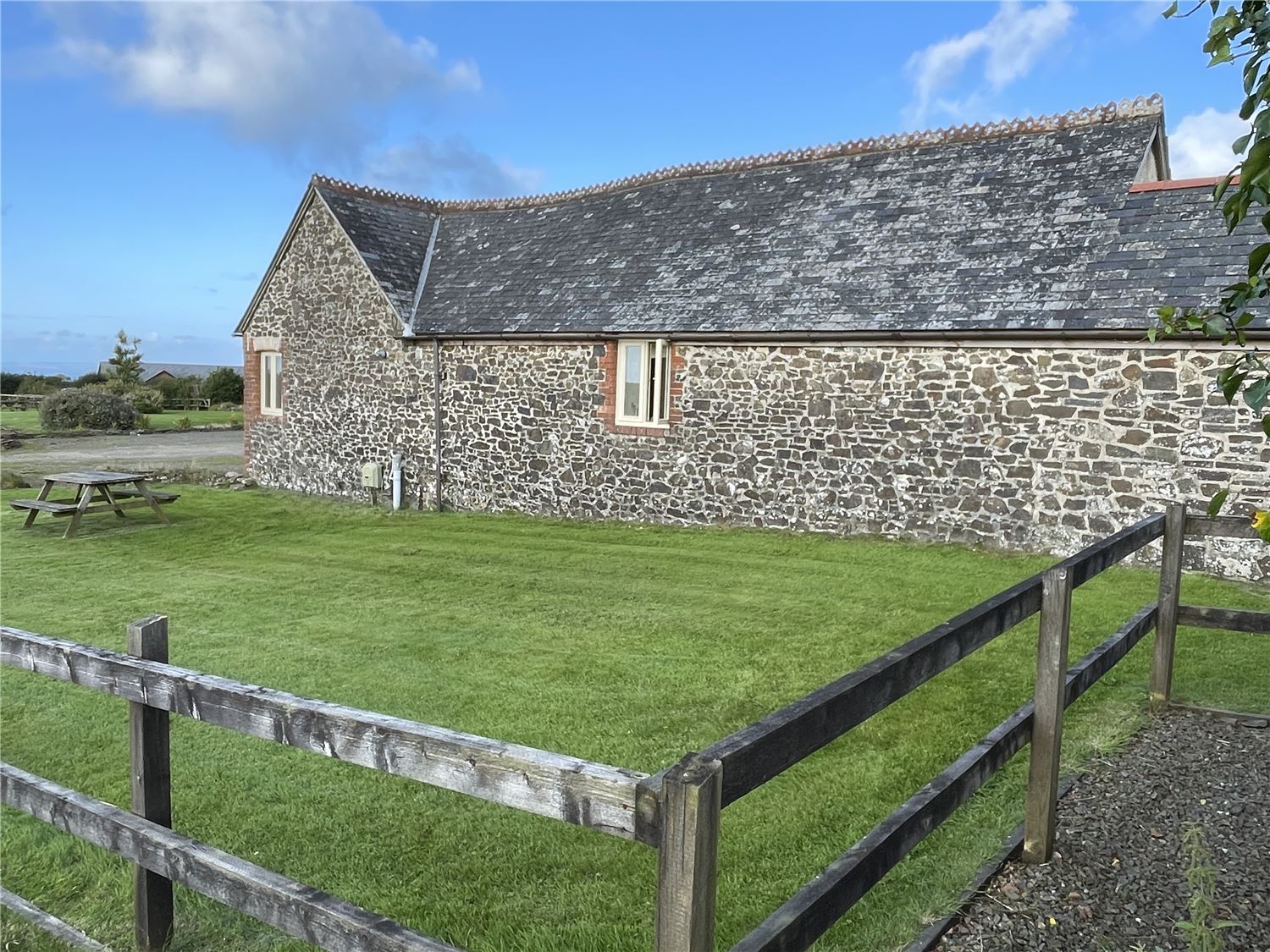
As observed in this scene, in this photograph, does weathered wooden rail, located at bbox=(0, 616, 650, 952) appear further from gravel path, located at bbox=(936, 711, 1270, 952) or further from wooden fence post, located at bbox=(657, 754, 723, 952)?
gravel path, located at bbox=(936, 711, 1270, 952)

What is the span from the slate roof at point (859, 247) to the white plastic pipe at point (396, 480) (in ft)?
8.61

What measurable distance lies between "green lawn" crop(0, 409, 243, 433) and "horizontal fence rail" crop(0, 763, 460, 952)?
110 ft

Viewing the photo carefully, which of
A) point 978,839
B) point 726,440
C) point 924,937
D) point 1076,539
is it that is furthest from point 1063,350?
point 924,937

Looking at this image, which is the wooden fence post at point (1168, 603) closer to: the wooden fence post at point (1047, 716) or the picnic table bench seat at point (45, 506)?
the wooden fence post at point (1047, 716)

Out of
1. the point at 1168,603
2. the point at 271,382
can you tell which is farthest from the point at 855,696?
the point at 271,382

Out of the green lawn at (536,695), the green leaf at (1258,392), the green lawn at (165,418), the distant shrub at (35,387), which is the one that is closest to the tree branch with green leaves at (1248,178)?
the green leaf at (1258,392)

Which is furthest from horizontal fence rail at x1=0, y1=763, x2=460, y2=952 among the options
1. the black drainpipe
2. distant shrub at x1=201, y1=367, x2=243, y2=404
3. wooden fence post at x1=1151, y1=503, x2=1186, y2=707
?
distant shrub at x1=201, y1=367, x2=243, y2=404

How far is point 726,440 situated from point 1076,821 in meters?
10.4

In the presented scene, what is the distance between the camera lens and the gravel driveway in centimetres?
2208

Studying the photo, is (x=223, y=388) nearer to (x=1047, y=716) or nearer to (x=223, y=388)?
(x=223, y=388)

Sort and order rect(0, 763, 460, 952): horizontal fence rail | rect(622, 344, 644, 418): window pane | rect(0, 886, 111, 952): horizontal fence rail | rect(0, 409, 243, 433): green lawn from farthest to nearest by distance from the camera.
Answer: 1. rect(0, 409, 243, 433): green lawn
2. rect(622, 344, 644, 418): window pane
3. rect(0, 886, 111, 952): horizontal fence rail
4. rect(0, 763, 460, 952): horizontal fence rail

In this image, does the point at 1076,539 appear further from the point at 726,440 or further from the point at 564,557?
the point at 564,557

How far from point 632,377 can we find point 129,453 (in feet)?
57.6

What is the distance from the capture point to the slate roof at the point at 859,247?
11734 millimetres
